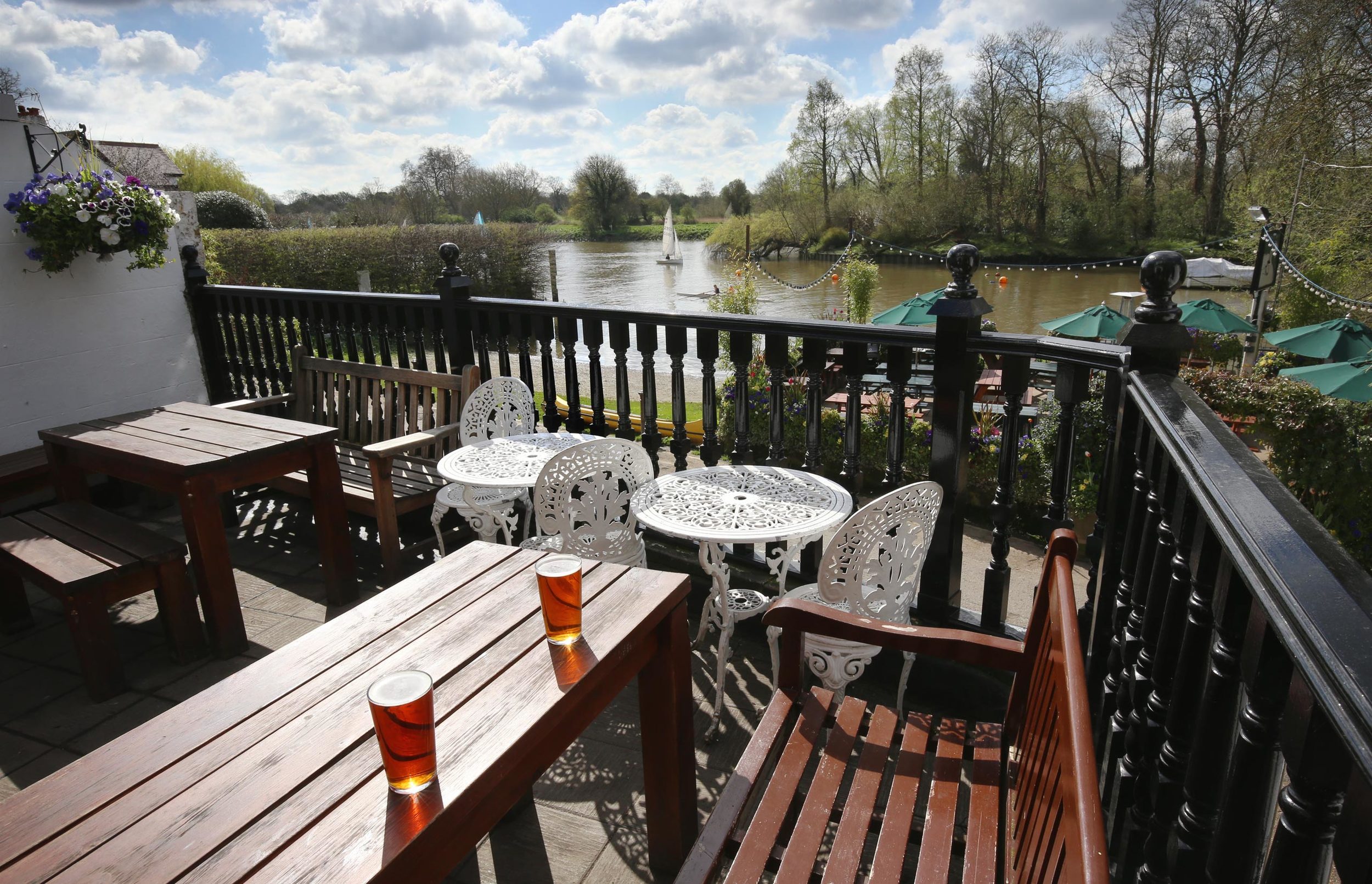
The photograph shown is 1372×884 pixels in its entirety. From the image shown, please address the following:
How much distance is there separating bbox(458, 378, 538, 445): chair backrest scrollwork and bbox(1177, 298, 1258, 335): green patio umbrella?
36.4 ft

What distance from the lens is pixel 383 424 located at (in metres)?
3.92

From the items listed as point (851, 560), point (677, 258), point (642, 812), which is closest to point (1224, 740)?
point (851, 560)

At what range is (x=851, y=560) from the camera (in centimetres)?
191

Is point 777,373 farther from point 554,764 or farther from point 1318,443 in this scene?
point 1318,443

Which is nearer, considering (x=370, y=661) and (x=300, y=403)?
(x=370, y=661)

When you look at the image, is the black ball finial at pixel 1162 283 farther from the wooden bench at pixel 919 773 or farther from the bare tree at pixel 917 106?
the bare tree at pixel 917 106

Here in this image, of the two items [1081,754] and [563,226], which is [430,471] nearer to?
[1081,754]

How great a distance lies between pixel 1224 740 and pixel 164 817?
4.54ft

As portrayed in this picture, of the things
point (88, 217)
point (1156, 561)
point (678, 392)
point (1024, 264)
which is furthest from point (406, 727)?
point (1024, 264)

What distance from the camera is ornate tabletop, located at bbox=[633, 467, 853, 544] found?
2.17 meters

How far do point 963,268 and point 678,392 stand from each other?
1.27 metres

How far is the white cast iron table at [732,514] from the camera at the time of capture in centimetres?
219

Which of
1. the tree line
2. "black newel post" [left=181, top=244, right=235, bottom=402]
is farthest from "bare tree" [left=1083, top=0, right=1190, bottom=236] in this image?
"black newel post" [left=181, top=244, right=235, bottom=402]

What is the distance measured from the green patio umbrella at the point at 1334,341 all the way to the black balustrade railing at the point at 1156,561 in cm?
937
